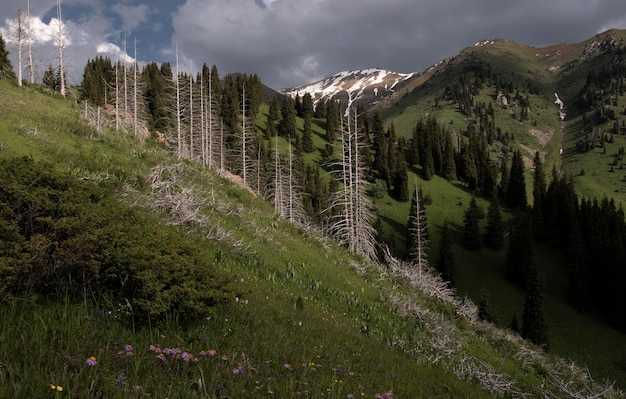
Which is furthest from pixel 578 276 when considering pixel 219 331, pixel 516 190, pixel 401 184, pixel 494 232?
pixel 219 331

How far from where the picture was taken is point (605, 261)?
73.3 m

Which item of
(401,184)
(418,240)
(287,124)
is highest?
(287,124)

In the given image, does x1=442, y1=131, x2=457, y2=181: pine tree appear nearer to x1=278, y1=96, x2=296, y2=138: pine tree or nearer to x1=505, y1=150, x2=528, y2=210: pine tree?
x1=505, y1=150, x2=528, y2=210: pine tree

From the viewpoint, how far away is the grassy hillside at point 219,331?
3.26 m

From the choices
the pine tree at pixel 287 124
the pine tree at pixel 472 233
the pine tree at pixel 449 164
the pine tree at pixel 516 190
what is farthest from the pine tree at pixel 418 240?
the pine tree at pixel 287 124

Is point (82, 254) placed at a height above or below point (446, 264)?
above

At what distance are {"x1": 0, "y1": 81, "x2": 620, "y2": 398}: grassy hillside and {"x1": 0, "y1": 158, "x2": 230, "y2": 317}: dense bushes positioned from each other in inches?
3.5

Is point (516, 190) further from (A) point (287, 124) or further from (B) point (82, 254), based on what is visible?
(B) point (82, 254)

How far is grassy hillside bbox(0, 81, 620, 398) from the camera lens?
10.7ft

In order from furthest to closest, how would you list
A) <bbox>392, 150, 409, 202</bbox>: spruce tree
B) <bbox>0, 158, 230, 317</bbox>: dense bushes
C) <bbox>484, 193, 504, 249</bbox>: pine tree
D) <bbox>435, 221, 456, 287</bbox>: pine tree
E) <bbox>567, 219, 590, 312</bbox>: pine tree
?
<bbox>392, 150, 409, 202</bbox>: spruce tree → <bbox>484, 193, 504, 249</bbox>: pine tree → <bbox>567, 219, 590, 312</bbox>: pine tree → <bbox>435, 221, 456, 287</bbox>: pine tree → <bbox>0, 158, 230, 317</bbox>: dense bushes

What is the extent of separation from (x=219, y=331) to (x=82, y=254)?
190cm

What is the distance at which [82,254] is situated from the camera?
454 centimetres

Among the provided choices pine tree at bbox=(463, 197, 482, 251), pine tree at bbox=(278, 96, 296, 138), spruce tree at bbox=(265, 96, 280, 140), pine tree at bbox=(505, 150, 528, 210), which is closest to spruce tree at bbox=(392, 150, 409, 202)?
pine tree at bbox=(463, 197, 482, 251)

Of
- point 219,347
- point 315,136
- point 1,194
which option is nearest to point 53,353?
point 219,347
